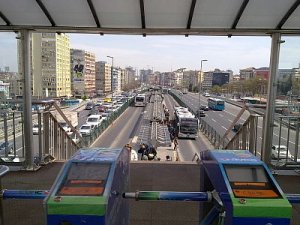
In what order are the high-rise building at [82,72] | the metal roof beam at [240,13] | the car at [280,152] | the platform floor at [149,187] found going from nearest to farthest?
the platform floor at [149,187] → the metal roof beam at [240,13] → the car at [280,152] → the high-rise building at [82,72]

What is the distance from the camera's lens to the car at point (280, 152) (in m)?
5.75

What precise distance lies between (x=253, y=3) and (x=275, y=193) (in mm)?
3870

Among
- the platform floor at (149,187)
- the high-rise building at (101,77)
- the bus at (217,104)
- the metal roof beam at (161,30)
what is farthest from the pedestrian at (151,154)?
the high-rise building at (101,77)

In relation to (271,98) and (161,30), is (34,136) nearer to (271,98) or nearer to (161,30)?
(161,30)

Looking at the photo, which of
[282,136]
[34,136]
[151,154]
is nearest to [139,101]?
[151,154]

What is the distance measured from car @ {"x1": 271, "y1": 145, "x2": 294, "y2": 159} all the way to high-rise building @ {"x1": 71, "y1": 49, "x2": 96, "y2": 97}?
10297 centimetres

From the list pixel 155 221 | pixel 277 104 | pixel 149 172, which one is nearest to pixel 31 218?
pixel 155 221

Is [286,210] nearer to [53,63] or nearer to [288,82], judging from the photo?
[288,82]

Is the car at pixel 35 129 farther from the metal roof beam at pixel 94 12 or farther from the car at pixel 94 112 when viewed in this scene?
the car at pixel 94 112

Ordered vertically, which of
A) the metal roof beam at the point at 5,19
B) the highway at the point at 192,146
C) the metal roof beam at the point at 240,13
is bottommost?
the highway at the point at 192,146

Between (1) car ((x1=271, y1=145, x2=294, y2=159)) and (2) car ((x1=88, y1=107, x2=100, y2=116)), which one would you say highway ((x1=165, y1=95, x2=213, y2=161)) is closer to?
(1) car ((x1=271, y1=145, x2=294, y2=159))

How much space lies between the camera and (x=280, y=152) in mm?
5840

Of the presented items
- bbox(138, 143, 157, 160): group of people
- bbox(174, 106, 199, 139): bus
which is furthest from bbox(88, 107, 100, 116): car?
bbox(138, 143, 157, 160): group of people

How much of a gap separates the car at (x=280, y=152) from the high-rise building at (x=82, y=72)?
4054 inches
